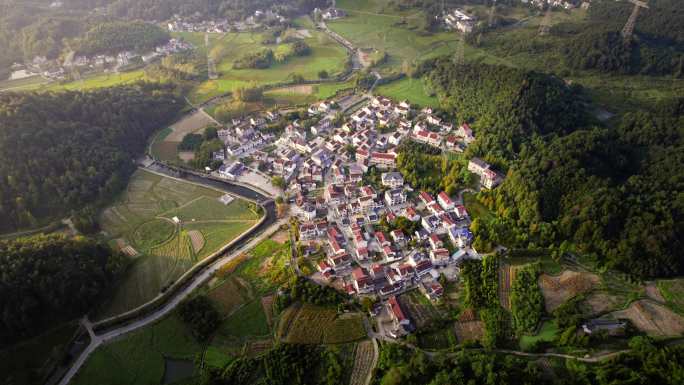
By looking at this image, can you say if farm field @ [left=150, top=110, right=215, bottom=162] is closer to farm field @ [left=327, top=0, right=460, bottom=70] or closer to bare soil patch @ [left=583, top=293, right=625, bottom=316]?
farm field @ [left=327, top=0, right=460, bottom=70]

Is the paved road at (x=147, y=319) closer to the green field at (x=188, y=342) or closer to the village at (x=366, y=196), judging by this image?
the green field at (x=188, y=342)

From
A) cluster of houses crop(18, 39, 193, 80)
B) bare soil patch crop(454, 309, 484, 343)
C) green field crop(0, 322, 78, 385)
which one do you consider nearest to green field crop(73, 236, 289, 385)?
green field crop(0, 322, 78, 385)

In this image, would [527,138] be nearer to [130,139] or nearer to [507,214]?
[507,214]

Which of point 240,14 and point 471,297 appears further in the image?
point 240,14

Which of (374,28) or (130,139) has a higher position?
(374,28)

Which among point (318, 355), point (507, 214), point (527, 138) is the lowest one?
point (318, 355)

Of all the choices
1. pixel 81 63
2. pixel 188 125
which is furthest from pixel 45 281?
pixel 81 63

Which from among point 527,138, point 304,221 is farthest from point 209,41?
point 527,138

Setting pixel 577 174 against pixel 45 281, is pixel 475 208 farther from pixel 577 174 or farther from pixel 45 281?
pixel 45 281
